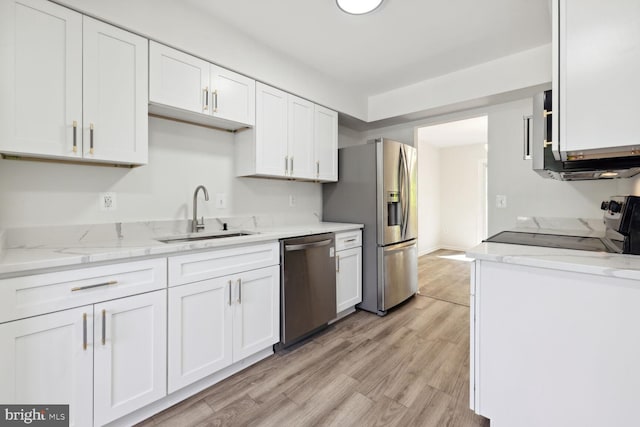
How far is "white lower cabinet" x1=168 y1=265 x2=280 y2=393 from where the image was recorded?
5.18ft

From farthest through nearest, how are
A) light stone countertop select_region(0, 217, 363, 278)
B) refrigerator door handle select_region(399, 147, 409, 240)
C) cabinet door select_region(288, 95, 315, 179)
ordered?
refrigerator door handle select_region(399, 147, 409, 240)
cabinet door select_region(288, 95, 315, 179)
light stone countertop select_region(0, 217, 363, 278)

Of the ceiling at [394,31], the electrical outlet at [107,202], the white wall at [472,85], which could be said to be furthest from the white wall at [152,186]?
the white wall at [472,85]

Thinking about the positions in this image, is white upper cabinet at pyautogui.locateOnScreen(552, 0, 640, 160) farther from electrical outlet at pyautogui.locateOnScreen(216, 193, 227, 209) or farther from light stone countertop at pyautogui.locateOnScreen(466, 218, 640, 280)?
electrical outlet at pyautogui.locateOnScreen(216, 193, 227, 209)

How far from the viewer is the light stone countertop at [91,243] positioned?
1.19 m

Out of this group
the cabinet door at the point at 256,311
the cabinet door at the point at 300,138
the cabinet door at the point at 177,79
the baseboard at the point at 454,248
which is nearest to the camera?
the cabinet door at the point at 177,79

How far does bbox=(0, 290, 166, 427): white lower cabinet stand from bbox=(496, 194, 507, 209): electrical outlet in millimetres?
3042

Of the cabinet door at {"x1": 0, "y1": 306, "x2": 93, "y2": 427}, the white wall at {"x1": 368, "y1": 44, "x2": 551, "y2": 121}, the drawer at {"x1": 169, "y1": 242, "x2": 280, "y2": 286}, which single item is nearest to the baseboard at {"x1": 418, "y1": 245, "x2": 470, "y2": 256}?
the white wall at {"x1": 368, "y1": 44, "x2": 551, "y2": 121}

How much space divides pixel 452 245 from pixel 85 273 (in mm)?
6742

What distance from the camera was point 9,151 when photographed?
131 centimetres

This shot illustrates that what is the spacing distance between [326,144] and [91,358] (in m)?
2.47

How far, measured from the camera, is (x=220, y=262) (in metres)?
1.77

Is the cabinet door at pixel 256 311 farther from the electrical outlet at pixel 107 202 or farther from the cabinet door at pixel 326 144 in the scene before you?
the cabinet door at pixel 326 144

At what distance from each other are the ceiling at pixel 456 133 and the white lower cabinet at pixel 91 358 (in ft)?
14.5

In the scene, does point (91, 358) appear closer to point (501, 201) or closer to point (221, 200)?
point (221, 200)
